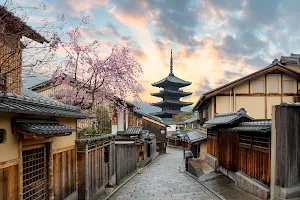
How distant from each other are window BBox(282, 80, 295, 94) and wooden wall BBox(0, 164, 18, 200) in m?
21.8

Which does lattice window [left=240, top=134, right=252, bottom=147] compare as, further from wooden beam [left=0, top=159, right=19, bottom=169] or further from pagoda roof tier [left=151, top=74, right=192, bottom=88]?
pagoda roof tier [left=151, top=74, right=192, bottom=88]

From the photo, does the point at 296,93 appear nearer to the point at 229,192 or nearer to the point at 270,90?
the point at 270,90

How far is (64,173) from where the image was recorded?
31.7 ft

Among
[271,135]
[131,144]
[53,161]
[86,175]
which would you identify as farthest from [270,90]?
[53,161]

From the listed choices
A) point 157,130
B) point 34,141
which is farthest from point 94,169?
point 157,130

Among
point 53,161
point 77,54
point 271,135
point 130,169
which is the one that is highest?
point 77,54

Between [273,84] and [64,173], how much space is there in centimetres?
1901

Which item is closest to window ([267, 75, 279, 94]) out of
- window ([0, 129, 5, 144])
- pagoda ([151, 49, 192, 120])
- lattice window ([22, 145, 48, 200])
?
lattice window ([22, 145, 48, 200])

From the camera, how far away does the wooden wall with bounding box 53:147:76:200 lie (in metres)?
8.92

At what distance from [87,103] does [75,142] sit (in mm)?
7646

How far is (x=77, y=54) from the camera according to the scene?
1708cm

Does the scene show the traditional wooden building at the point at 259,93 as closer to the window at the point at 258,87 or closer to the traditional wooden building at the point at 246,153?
the window at the point at 258,87

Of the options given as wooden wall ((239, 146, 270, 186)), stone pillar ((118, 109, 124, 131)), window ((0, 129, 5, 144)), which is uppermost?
window ((0, 129, 5, 144))

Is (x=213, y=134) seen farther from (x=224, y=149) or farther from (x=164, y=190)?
(x=164, y=190)
